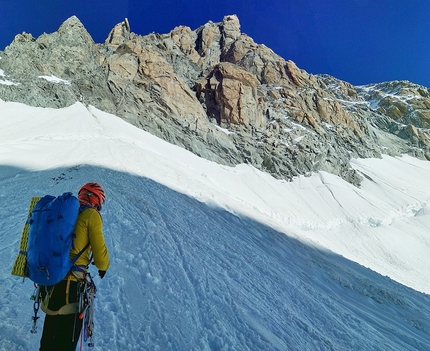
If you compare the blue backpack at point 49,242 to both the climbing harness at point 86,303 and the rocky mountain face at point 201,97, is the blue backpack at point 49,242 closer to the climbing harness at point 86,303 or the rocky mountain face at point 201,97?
the climbing harness at point 86,303

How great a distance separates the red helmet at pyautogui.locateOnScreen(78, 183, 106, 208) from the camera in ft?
10.2

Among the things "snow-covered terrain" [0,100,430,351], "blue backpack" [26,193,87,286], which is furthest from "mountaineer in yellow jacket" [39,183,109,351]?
"snow-covered terrain" [0,100,430,351]

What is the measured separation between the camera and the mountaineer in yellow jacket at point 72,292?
277cm

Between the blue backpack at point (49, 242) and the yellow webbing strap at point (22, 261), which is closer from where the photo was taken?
the blue backpack at point (49, 242)

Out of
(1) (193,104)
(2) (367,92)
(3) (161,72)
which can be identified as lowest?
(1) (193,104)

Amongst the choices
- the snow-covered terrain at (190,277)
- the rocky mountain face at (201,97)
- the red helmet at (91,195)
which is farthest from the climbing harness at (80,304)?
the rocky mountain face at (201,97)

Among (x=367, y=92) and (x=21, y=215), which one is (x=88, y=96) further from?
(x=367, y=92)

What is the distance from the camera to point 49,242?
2.61m

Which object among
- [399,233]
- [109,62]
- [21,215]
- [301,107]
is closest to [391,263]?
[399,233]

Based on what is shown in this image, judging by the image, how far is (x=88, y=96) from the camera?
145ft

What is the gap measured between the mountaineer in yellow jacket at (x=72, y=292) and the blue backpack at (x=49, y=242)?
0.17 meters

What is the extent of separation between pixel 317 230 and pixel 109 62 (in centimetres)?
4669

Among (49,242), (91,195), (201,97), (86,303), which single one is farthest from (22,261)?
(201,97)

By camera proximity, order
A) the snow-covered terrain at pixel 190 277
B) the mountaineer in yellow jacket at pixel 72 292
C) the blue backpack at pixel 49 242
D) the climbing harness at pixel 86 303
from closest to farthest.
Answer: the blue backpack at pixel 49 242 → the mountaineer in yellow jacket at pixel 72 292 → the climbing harness at pixel 86 303 → the snow-covered terrain at pixel 190 277
